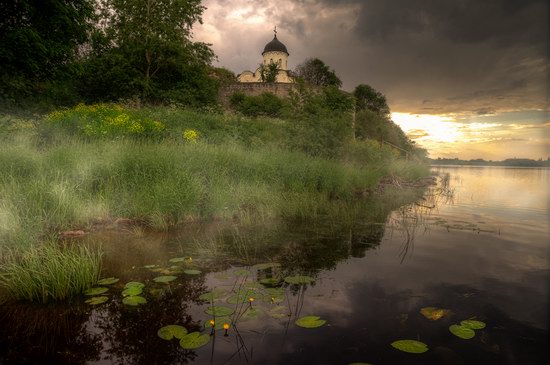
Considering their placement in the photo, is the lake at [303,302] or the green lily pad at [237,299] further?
the green lily pad at [237,299]

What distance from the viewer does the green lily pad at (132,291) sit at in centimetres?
364

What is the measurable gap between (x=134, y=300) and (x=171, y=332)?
80cm

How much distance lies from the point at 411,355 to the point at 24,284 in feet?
12.5

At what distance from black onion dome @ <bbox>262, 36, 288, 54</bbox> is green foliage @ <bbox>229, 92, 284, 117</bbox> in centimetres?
3068

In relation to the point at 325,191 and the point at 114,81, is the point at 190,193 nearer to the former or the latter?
Answer: the point at 325,191

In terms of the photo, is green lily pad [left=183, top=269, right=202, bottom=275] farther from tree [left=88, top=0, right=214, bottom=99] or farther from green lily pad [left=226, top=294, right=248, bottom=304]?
tree [left=88, top=0, right=214, bottom=99]

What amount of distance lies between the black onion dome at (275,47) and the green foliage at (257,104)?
30.7 meters

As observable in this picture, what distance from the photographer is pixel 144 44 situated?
2586 centimetres

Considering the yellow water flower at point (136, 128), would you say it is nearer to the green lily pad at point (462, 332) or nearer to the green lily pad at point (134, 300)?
the green lily pad at point (134, 300)

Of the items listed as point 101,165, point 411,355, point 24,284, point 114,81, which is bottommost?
point 411,355

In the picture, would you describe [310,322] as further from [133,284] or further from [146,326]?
[133,284]

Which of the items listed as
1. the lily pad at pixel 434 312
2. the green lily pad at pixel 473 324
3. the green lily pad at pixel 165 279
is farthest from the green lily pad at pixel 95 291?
the green lily pad at pixel 473 324

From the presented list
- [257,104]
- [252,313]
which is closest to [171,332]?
[252,313]

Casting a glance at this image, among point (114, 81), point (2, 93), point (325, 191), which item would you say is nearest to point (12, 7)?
point (2, 93)
